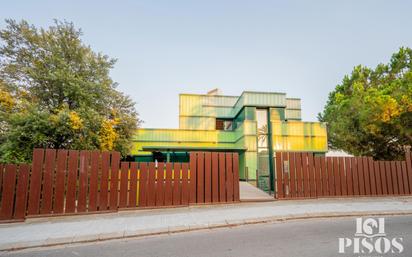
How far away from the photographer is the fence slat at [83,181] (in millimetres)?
6841

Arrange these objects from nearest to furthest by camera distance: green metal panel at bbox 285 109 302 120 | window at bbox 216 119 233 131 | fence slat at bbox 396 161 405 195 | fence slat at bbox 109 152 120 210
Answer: fence slat at bbox 109 152 120 210 → fence slat at bbox 396 161 405 195 → window at bbox 216 119 233 131 → green metal panel at bbox 285 109 302 120

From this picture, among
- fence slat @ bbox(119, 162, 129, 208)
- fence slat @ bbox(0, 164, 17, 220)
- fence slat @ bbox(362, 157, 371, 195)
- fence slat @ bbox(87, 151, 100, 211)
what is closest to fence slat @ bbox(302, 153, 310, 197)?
fence slat @ bbox(362, 157, 371, 195)

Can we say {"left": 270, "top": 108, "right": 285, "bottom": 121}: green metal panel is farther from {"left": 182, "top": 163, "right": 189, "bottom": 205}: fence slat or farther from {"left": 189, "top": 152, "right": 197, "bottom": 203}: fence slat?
{"left": 182, "top": 163, "right": 189, "bottom": 205}: fence slat

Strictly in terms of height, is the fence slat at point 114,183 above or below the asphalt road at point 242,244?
above

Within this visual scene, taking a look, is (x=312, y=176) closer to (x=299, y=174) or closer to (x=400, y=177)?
(x=299, y=174)

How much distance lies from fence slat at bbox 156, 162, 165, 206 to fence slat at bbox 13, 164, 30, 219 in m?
4.08

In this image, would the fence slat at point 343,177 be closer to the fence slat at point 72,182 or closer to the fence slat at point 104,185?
the fence slat at point 104,185

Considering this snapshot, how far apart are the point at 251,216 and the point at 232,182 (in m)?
2.00

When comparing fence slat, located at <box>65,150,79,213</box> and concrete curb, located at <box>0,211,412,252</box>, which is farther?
fence slat, located at <box>65,150,79,213</box>

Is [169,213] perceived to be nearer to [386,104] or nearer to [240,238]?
[240,238]

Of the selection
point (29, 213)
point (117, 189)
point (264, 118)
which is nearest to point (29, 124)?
point (29, 213)

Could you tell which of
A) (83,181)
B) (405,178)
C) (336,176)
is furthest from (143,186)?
(405,178)

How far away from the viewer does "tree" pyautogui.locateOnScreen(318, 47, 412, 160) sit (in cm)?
1422

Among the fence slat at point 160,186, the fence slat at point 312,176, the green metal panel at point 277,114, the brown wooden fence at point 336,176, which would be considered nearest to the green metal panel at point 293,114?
the green metal panel at point 277,114
